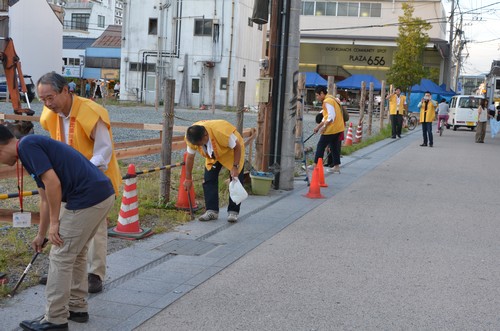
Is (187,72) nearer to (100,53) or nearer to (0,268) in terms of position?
(100,53)

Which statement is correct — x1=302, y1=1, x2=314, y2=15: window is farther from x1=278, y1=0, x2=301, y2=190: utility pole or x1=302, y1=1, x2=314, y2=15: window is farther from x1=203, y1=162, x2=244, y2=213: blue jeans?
x1=203, y1=162, x2=244, y2=213: blue jeans

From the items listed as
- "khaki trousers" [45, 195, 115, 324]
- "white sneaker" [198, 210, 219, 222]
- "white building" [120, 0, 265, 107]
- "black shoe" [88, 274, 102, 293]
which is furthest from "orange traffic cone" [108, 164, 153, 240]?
"white building" [120, 0, 265, 107]

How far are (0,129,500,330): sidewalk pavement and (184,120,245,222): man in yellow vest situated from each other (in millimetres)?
241

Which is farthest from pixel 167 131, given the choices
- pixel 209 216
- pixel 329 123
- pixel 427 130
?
pixel 427 130

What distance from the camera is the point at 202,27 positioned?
44.8 meters

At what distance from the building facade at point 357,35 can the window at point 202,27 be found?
1298 cm

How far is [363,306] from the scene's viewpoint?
5363 millimetres

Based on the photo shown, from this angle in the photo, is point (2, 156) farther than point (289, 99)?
No

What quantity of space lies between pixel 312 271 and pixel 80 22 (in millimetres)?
80275

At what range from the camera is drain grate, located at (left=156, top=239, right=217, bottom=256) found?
6.98 meters

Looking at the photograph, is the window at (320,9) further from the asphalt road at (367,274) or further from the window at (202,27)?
the asphalt road at (367,274)

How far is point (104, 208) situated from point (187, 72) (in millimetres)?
41442

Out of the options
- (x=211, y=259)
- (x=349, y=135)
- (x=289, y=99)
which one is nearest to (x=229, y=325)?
(x=211, y=259)

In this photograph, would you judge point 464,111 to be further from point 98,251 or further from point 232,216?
point 98,251
